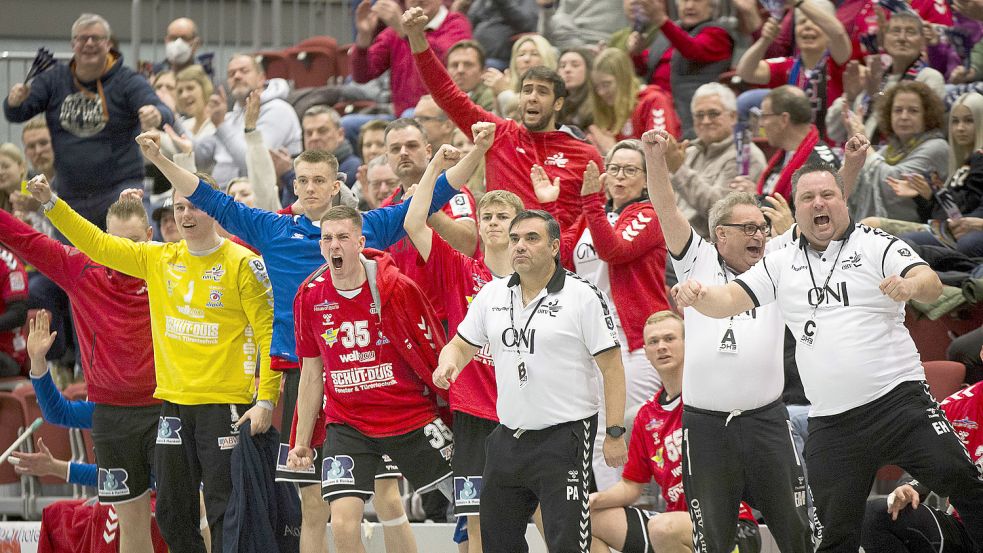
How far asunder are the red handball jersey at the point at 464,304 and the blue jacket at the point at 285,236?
28cm

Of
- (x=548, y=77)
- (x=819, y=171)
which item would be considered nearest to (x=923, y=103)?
(x=548, y=77)

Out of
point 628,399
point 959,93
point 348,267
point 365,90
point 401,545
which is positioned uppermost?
point 365,90

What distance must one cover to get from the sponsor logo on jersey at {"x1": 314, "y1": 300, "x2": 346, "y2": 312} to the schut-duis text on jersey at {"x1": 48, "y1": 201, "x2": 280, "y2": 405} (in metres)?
0.73

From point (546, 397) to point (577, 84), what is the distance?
12.9 ft

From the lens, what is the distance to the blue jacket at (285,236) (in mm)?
7719

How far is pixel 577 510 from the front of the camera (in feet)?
21.5

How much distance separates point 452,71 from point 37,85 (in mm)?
3344

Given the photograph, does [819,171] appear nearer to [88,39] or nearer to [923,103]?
[923,103]

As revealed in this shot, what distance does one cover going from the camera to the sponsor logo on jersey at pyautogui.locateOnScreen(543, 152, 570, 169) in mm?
8383

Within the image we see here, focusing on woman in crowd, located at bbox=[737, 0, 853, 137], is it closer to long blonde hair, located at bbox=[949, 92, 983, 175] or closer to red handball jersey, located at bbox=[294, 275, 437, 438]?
long blonde hair, located at bbox=[949, 92, 983, 175]

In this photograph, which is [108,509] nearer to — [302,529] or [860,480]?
[302,529]

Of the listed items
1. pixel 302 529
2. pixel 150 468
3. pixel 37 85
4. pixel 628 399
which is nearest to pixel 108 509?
pixel 150 468

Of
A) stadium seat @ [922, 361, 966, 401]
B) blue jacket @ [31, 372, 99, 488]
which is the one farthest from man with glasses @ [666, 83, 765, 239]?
blue jacket @ [31, 372, 99, 488]

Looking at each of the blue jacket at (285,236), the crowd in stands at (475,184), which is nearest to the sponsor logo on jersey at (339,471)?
the crowd in stands at (475,184)
